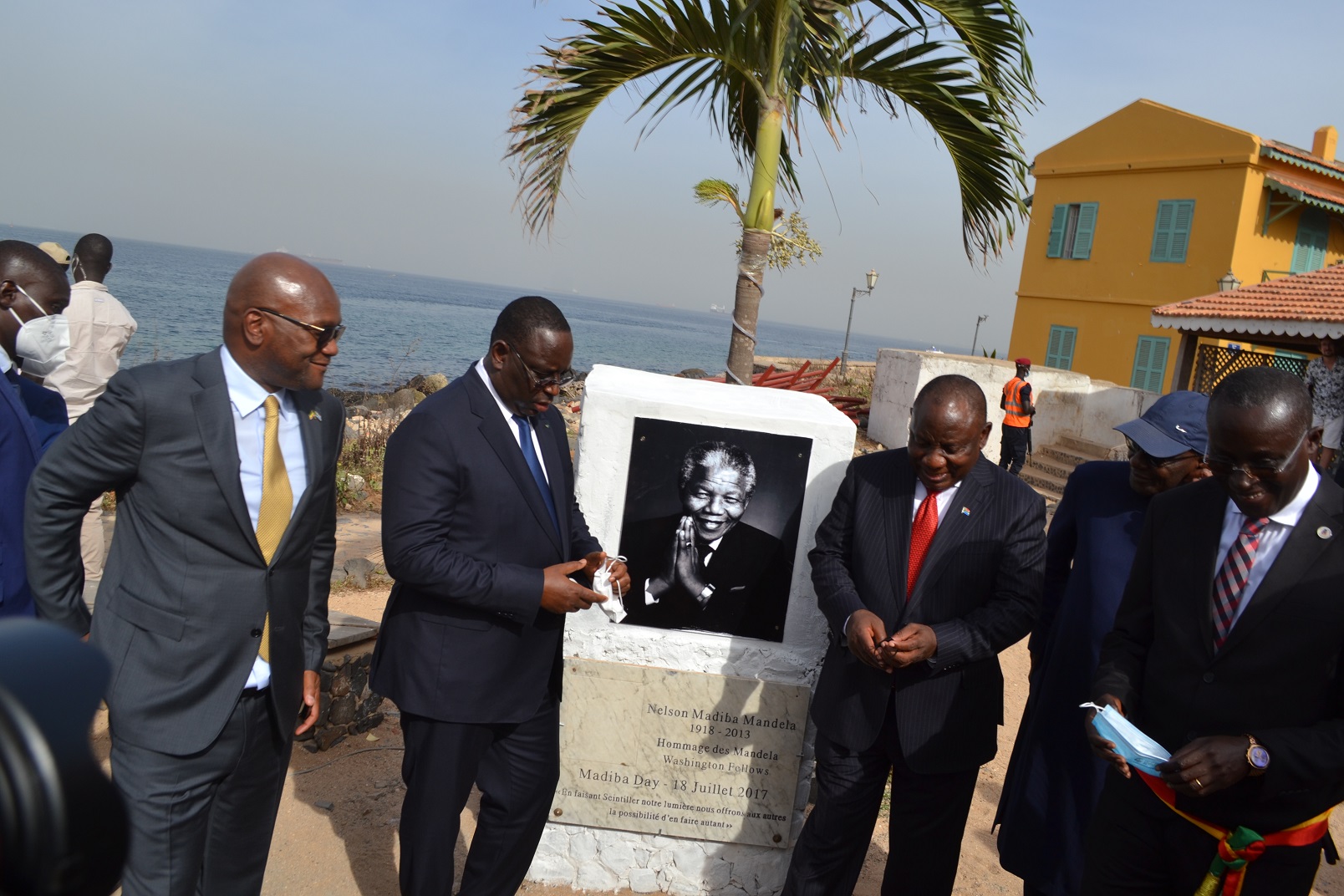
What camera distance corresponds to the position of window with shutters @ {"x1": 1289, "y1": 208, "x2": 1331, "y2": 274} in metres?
19.5

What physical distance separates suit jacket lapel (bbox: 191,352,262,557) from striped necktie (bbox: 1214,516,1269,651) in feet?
8.00

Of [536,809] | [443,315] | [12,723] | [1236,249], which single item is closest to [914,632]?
[536,809]

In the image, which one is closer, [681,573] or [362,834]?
[681,573]

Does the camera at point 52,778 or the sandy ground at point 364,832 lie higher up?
the camera at point 52,778

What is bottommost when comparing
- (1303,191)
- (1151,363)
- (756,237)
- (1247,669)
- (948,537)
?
(1247,669)

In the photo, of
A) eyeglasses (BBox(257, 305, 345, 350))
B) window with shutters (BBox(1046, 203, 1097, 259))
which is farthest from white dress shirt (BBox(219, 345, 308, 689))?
window with shutters (BBox(1046, 203, 1097, 259))

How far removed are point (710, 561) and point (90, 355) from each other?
366 cm

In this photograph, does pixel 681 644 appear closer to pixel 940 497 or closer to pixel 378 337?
pixel 940 497

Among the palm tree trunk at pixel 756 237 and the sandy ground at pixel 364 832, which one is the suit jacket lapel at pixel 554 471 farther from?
the palm tree trunk at pixel 756 237

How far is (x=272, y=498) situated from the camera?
2.39 m

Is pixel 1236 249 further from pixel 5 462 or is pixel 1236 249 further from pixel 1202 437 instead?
pixel 5 462

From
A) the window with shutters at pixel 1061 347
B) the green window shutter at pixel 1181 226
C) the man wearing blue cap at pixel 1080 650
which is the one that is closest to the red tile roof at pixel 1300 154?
the green window shutter at pixel 1181 226

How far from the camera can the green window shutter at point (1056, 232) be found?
72.3 ft

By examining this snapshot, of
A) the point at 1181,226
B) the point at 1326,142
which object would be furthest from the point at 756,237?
the point at 1326,142
